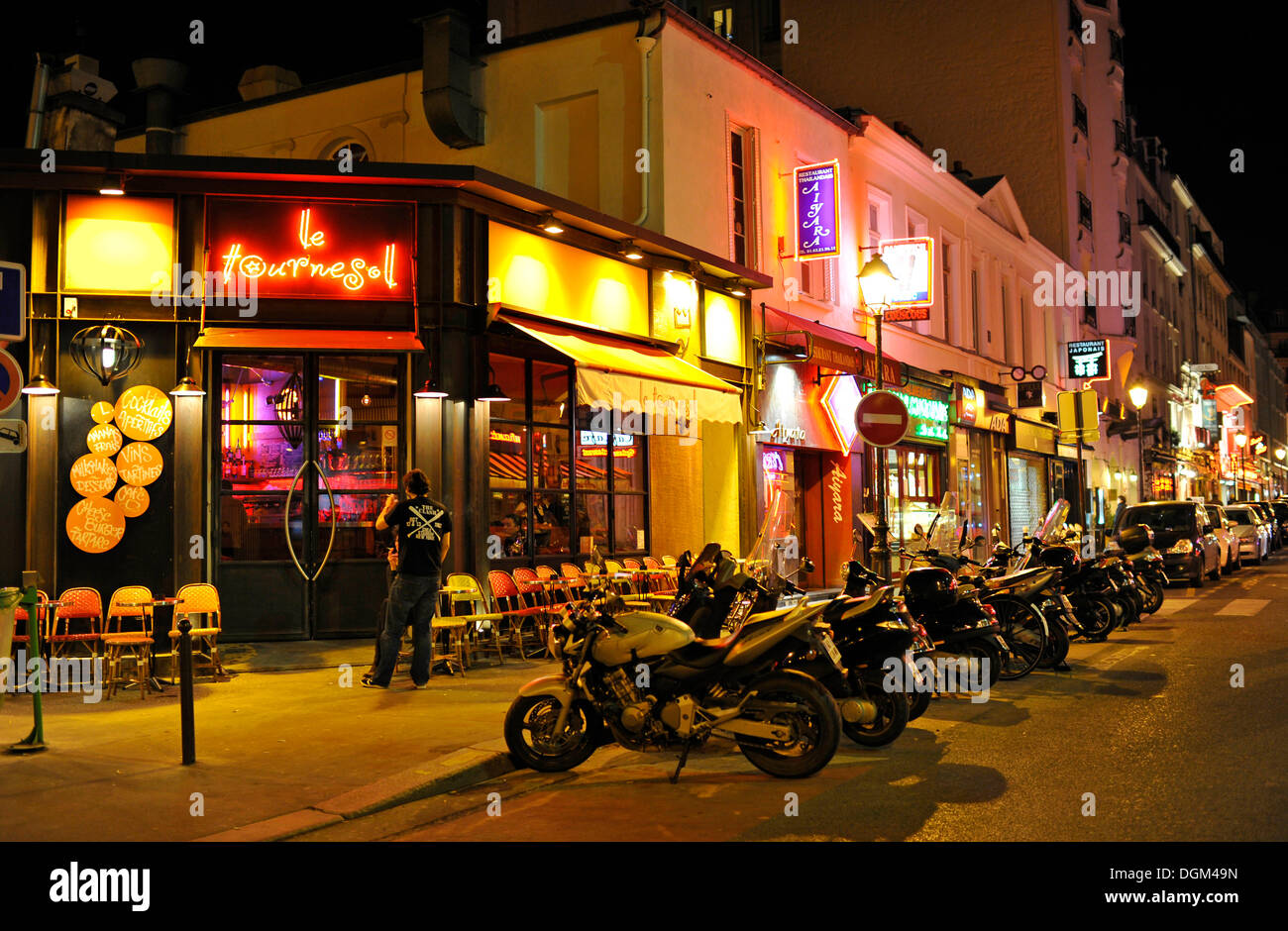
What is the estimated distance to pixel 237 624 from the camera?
12.3 metres

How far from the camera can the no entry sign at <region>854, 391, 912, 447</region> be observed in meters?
12.4

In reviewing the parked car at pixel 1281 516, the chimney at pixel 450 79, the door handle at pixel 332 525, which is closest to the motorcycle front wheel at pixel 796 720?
the door handle at pixel 332 525

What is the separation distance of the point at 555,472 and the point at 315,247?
4.06m

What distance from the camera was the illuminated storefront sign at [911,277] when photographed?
69.3 ft

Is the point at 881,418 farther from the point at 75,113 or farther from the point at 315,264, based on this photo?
the point at 75,113

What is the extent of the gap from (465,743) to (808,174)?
13.3m

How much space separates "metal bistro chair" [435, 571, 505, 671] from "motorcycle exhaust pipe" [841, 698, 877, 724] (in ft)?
15.9

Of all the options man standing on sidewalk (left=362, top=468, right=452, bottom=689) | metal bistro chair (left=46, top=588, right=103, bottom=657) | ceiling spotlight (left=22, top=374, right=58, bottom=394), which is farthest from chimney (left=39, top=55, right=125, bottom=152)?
man standing on sidewalk (left=362, top=468, right=452, bottom=689)

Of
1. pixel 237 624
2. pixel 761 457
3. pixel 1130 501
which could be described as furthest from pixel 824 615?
pixel 1130 501

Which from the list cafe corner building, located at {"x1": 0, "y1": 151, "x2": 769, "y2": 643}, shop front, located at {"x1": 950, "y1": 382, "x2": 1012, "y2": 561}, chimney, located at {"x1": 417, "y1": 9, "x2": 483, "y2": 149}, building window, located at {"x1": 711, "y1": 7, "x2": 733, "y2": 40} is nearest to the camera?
cafe corner building, located at {"x1": 0, "y1": 151, "x2": 769, "y2": 643}

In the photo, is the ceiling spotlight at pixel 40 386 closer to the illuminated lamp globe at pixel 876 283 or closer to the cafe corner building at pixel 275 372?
the cafe corner building at pixel 275 372

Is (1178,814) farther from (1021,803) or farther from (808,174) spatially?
(808,174)

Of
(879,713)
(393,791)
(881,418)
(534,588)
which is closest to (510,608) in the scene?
(534,588)

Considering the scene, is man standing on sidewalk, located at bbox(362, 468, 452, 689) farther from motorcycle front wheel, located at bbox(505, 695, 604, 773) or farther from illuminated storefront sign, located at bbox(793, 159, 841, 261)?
illuminated storefront sign, located at bbox(793, 159, 841, 261)
